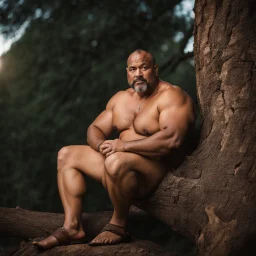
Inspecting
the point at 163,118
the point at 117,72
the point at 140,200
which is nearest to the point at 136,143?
the point at 163,118

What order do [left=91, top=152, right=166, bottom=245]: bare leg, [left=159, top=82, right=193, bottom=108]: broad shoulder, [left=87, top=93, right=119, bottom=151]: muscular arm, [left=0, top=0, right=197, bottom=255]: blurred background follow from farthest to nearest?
[left=0, top=0, right=197, bottom=255]: blurred background < [left=87, top=93, right=119, bottom=151]: muscular arm < [left=159, top=82, right=193, bottom=108]: broad shoulder < [left=91, top=152, right=166, bottom=245]: bare leg

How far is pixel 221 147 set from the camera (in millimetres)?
3449

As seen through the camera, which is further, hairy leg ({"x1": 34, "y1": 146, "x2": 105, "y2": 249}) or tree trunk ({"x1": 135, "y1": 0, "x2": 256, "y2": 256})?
hairy leg ({"x1": 34, "y1": 146, "x2": 105, "y2": 249})

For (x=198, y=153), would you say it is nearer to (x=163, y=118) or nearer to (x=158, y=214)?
(x=163, y=118)

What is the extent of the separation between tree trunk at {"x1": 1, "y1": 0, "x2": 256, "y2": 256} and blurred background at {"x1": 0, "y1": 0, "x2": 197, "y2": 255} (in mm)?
2011

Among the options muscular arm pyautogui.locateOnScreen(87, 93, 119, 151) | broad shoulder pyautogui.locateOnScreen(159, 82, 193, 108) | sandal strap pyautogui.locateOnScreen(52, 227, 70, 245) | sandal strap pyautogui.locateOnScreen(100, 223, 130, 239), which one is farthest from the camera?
muscular arm pyautogui.locateOnScreen(87, 93, 119, 151)

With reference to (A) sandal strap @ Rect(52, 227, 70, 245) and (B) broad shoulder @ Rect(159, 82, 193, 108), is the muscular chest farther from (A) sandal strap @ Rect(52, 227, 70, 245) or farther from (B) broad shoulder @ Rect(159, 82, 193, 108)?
(A) sandal strap @ Rect(52, 227, 70, 245)

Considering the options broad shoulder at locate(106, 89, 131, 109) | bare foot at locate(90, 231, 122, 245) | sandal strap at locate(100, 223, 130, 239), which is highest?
broad shoulder at locate(106, 89, 131, 109)

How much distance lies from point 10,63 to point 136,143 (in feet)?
15.8

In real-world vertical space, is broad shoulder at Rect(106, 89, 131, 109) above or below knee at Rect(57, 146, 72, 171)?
above

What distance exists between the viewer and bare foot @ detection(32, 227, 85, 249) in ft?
12.3

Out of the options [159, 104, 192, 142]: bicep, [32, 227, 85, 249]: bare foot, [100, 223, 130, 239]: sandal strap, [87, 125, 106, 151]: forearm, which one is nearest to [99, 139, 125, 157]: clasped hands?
[87, 125, 106, 151]: forearm

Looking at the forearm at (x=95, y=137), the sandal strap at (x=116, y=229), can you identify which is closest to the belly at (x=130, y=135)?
the forearm at (x=95, y=137)

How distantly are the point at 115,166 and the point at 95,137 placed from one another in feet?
1.84
